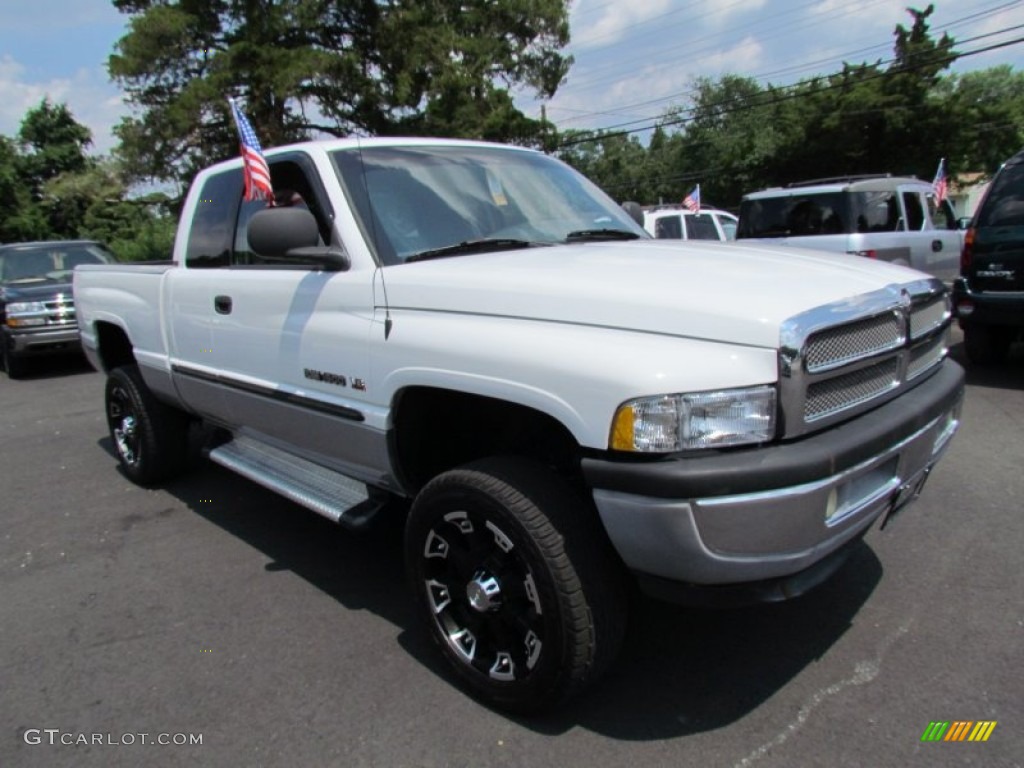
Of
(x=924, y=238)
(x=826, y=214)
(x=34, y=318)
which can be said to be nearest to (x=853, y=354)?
(x=826, y=214)

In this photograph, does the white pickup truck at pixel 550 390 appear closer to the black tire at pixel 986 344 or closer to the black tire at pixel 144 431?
the black tire at pixel 144 431

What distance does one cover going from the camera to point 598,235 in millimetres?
3576

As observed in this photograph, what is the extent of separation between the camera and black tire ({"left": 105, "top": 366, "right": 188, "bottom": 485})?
4969 millimetres

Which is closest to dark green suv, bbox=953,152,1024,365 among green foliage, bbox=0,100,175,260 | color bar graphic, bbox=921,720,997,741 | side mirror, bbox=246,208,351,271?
color bar graphic, bbox=921,720,997,741

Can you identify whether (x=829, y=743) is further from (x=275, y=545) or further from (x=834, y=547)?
(x=275, y=545)

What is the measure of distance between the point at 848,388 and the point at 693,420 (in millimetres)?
627

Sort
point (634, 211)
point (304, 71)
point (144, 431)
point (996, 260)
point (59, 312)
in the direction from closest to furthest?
point (634, 211) → point (144, 431) → point (996, 260) → point (59, 312) → point (304, 71)

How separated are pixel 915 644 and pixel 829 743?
0.75 metres

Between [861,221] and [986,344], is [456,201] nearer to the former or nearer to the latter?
[986,344]

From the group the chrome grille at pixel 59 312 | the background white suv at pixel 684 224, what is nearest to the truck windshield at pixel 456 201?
the chrome grille at pixel 59 312

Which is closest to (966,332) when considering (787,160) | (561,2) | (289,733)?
(289,733)

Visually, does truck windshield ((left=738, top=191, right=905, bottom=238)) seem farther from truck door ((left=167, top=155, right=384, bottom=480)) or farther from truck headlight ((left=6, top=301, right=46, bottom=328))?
truck headlight ((left=6, top=301, right=46, bottom=328))

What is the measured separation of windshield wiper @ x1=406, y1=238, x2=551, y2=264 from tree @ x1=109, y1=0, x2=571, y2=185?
19.5 metres

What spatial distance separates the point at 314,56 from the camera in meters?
21.1
